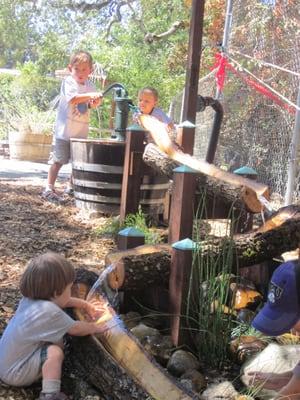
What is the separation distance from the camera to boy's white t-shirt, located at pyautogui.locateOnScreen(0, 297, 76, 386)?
2053 millimetres

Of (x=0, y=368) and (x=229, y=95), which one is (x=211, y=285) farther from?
(x=229, y=95)

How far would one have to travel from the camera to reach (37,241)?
400cm

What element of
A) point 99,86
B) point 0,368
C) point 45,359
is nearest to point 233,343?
point 45,359

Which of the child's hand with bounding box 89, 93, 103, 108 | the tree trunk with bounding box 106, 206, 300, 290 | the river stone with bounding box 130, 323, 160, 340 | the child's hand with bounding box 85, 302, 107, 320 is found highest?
the child's hand with bounding box 89, 93, 103, 108

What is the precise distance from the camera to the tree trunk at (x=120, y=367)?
1838 millimetres

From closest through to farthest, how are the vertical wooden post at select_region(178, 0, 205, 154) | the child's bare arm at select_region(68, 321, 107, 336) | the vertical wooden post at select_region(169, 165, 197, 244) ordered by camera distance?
the child's bare arm at select_region(68, 321, 107, 336)
the vertical wooden post at select_region(169, 165, 197, 244)
the vertical wooden post at select_region(178, 0, 205, 154)

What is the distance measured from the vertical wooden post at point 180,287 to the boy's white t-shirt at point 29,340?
0.49m

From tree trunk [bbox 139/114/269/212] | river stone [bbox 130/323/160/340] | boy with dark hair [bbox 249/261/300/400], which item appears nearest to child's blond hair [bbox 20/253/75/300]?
river stone [bbox 130/323/160/340]

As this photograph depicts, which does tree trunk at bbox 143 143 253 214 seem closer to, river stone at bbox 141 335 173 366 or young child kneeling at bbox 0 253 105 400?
river stone at bbox 141 335 173 366

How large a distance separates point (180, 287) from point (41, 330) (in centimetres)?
62

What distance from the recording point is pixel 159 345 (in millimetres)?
2379

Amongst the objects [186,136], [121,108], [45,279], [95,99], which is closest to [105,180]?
[121,108]

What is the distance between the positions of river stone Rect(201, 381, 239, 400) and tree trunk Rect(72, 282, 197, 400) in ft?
0.80

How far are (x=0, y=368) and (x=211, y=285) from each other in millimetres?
913
